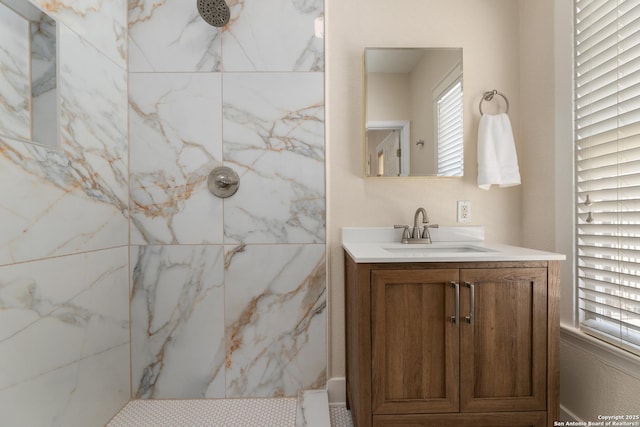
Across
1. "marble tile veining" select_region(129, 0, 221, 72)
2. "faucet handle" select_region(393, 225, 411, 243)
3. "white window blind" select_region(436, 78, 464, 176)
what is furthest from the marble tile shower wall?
"white window blind" select_region(436, 78, 464, 176)

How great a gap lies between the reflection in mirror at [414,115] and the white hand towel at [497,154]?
0.35ft

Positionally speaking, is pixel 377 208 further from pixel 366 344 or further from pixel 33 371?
pixel 33 371

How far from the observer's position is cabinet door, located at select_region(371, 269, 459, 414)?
4.49ft

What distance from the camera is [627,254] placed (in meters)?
1.32

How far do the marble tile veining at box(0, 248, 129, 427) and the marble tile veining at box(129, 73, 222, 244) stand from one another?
0.84ft

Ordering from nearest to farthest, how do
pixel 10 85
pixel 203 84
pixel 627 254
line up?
pixel 10 85 < pixel 627 254 < pixel 203 84

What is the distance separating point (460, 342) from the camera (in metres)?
1.38

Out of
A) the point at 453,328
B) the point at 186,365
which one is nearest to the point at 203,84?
the point at 186,365

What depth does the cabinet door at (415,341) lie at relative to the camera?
137cm

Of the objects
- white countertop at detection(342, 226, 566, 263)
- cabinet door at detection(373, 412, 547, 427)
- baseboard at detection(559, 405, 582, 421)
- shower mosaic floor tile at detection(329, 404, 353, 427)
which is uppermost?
white countertop at detection(342, 226, 566, 263)

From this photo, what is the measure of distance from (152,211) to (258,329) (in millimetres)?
792

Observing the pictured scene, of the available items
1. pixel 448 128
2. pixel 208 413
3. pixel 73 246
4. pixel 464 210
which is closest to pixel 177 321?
pixel 208 413

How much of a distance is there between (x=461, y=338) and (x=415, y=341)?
0.57ft

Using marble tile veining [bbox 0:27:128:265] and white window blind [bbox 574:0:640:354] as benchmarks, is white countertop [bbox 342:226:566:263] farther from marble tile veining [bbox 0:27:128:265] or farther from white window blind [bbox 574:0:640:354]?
marble tile veining [bbox 0:27:128:265]
